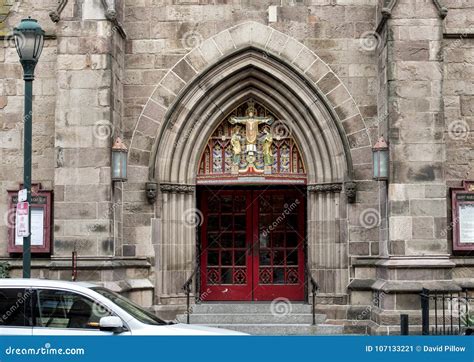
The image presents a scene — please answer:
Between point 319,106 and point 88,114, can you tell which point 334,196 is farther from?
point 88,114

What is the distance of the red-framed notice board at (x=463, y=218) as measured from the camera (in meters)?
14.6

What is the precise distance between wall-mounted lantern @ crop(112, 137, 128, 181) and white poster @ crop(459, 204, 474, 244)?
5.93 m

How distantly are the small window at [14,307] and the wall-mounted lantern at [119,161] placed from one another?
232 inches

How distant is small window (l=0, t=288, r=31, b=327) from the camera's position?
8266mm

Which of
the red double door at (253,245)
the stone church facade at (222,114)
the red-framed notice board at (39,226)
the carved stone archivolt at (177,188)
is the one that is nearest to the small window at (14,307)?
the stone church facade at (222,114)

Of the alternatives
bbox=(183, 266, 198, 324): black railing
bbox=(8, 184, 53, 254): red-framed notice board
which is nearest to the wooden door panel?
bbox=(183, 266, 198, 324): black railing

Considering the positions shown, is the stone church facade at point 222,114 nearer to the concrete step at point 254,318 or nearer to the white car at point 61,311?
the concrete step at point 254,318

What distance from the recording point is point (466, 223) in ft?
48.2

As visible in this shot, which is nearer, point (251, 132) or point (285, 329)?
point (285, 329)

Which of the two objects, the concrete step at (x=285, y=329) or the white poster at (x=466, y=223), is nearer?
the concrete step at (x=285, y=329)

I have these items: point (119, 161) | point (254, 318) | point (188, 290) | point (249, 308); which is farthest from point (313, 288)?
point (119, 161)

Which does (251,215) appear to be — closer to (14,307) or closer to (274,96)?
(274,96)

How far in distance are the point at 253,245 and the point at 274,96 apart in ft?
9.69

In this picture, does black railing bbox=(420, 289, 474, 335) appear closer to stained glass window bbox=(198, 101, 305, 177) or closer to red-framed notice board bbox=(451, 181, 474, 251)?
red-framed notice board bbox=(451, 181, 474, 251)
